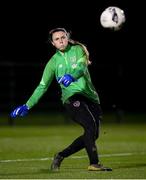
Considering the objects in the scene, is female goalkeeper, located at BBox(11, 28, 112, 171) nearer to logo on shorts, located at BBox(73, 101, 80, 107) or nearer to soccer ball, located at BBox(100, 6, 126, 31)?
logo on shorts, located at BBox(73, 101, 80, 107)

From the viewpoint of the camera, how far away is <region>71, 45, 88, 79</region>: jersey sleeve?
37.9 ft

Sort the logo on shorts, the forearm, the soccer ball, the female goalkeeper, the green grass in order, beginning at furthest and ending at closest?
the soccer ball < the logo on shorts < the female goalkeeper < the forearm < the green grass

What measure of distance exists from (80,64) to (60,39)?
1.64 feet

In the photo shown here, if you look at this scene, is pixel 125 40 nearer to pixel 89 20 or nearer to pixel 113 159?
pixel 89 20

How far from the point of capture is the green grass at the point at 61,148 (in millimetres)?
11359

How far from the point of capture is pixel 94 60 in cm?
3375

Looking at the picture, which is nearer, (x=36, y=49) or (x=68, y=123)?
(x=68, y=123)

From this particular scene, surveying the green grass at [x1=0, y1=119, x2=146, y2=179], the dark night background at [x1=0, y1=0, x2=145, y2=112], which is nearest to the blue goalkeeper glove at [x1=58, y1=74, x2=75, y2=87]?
the green grass at [x1=0, y1=119, x2=146, y2=179]

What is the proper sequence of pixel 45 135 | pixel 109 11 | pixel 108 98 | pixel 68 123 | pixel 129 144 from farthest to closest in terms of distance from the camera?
pixel 108 98, pixel 68 123, pixel 45 135, pixel 129 144, pixel 109 11

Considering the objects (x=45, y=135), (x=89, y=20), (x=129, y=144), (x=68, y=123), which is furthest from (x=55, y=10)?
(x=129, y=144)

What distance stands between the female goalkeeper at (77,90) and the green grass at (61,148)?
0.52 m

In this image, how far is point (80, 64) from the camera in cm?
1164

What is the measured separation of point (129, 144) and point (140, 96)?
52.9 feet

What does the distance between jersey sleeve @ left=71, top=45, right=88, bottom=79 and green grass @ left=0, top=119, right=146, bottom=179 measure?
147 centimetres
